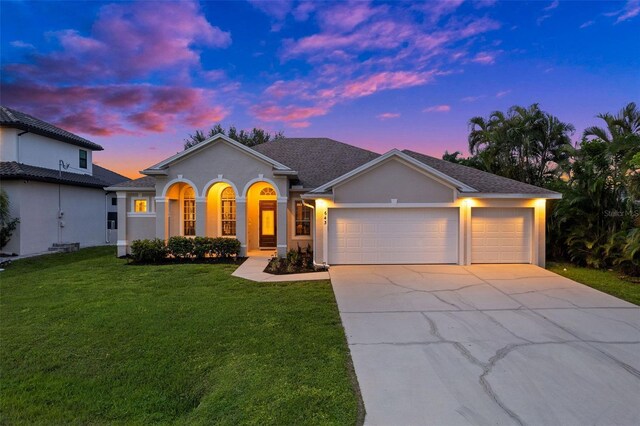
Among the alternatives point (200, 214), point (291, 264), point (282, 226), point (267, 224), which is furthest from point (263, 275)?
point (267, 224)

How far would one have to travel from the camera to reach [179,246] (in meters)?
12.1

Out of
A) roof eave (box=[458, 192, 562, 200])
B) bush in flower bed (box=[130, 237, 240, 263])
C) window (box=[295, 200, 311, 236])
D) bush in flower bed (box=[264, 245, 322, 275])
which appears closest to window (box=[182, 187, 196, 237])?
bush in flower bed (box=[130, 237, 240, 263])

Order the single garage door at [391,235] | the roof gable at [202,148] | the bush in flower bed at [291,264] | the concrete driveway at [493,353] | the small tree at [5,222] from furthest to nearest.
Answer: the small tree at [5,222] → the roof gable at [202,148] → the single garage door at [391,235] → the bush in flower bed at [291,264] → the concrete driveway at [493,353]

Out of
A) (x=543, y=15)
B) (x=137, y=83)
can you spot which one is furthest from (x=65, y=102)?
(x=543, y=15)

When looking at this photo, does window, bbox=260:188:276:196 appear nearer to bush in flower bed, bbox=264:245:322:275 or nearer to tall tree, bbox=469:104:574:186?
bush in flower bed, bbox=264:245:322:275

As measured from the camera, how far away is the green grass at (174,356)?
10.5 feet

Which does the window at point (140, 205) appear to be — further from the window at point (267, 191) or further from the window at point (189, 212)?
the window at point (267, 191)

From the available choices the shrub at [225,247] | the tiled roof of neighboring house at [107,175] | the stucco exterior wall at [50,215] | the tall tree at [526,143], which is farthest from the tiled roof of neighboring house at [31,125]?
the tall tree at [526,143]

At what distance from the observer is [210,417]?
308 centimetres

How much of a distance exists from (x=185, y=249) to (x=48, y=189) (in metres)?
9.12

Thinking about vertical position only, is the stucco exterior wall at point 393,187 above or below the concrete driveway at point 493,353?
above

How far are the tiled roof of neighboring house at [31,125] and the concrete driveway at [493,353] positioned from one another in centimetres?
1737

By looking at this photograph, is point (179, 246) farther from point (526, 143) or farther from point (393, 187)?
point (526, 143)

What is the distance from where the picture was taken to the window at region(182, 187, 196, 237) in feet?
45.9
